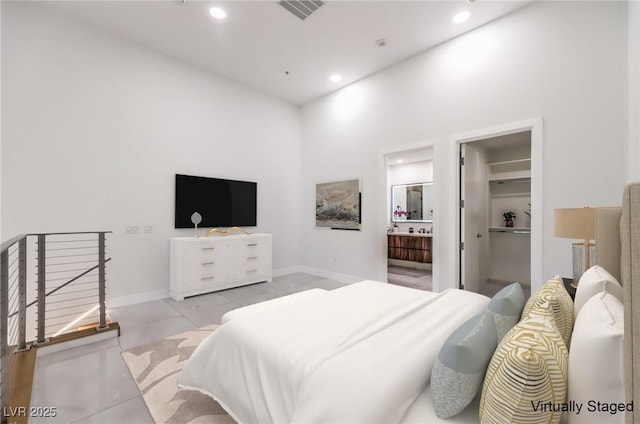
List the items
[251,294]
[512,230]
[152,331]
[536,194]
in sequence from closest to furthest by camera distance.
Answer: [152,331] < [536,194] < [251,294] < [512,230]

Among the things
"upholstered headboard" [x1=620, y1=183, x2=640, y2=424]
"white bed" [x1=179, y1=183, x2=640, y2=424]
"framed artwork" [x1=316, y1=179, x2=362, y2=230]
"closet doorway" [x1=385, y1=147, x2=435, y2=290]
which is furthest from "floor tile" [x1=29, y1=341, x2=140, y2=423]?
"closet doorway" [x1=385, y1=147, x2=435, y2=290]

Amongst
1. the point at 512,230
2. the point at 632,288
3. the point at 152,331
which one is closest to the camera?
the point at 632,288

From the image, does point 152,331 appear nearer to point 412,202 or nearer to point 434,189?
point 434,189

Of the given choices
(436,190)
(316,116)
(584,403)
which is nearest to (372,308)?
(584,403)

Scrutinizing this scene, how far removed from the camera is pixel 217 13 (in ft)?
10.8

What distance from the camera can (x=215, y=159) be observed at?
466cm

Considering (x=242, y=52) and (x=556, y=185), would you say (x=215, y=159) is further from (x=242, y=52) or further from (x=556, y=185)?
A: (x=556, y=185)

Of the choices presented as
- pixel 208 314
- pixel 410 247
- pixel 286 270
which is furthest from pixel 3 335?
pixel 410 247

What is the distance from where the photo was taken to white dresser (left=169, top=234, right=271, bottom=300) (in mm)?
3898

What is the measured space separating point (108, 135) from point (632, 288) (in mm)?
4804

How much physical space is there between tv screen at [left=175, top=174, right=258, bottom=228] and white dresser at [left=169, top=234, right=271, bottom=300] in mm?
415

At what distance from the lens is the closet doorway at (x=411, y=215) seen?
5910 mm

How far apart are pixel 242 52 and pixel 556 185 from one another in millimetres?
4405

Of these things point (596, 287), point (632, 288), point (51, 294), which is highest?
point (632, 288)
